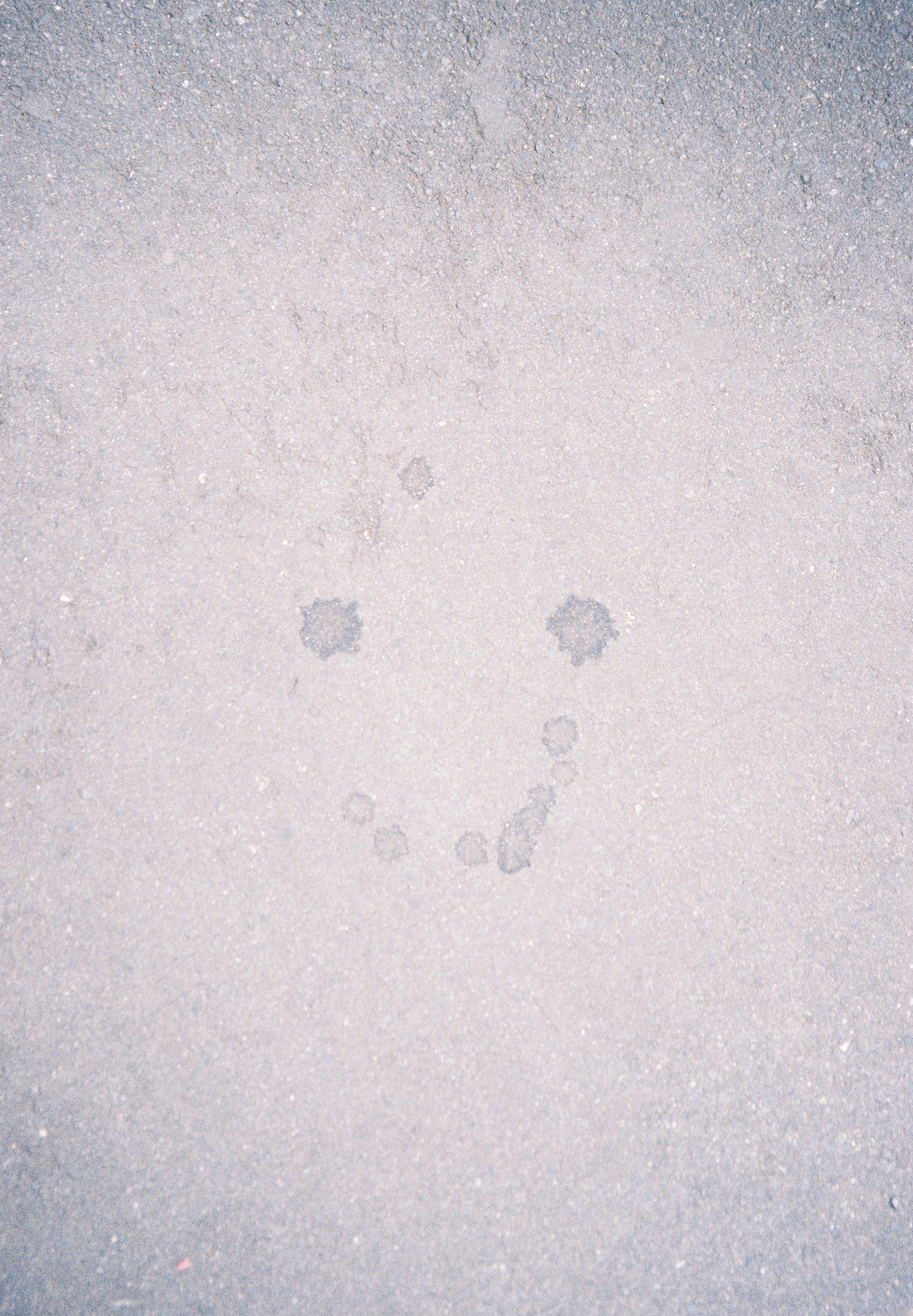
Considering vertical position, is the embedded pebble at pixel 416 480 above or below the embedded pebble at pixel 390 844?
above

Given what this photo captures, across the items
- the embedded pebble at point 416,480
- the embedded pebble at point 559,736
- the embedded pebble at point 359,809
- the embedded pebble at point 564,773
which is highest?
the embedded pebble at point 416,480

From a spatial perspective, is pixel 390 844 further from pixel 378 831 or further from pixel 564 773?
pixel 564 773

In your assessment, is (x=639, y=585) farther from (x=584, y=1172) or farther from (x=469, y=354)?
(x=584, y=1172)

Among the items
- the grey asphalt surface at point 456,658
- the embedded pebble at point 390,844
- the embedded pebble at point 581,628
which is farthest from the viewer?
the embedded pebble at point 581,628

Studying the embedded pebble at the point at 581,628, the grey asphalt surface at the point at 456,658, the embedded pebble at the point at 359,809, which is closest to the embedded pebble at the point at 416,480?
the grey asphalt surface at the point at 456,658

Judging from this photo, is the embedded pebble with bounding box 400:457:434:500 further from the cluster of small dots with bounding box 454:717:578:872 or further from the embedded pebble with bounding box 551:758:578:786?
the embedded pebble with bounding box 551:758:578:786

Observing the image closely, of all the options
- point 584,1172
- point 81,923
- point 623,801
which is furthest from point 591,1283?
point 81,923

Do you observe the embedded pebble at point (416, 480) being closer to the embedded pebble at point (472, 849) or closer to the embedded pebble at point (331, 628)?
the embedded pebble at point (331, 628)
